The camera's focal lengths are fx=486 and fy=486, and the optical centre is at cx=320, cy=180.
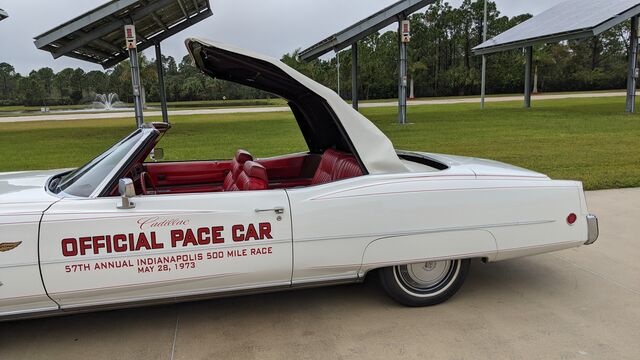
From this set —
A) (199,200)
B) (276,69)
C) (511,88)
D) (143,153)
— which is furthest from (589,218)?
(511,88)

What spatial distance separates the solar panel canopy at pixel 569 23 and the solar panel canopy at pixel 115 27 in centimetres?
1240

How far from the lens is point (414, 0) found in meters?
16.0

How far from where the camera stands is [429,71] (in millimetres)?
67125

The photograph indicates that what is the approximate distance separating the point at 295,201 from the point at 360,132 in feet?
2.30

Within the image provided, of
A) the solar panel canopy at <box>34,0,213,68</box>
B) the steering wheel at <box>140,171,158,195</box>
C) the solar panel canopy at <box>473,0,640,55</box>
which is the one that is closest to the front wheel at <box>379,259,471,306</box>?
the steering wheel at <box>140,171,158,195</box>

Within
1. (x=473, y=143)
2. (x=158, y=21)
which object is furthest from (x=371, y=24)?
(x=158, y=21)

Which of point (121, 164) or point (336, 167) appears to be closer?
point (121, 164)

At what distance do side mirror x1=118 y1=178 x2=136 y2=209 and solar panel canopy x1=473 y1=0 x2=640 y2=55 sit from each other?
17.3 meters

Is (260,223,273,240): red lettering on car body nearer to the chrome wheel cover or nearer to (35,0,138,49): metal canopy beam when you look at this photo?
the chrome wheel cover

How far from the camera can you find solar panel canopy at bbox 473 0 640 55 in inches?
648

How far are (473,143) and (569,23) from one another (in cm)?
1015

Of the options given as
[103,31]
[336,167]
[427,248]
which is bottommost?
[427,248]

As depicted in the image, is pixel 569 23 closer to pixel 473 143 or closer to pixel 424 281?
pixel 473 143

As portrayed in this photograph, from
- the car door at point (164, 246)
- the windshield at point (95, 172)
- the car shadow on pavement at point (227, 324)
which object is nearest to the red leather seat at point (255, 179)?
the car door at point (164, 246)
